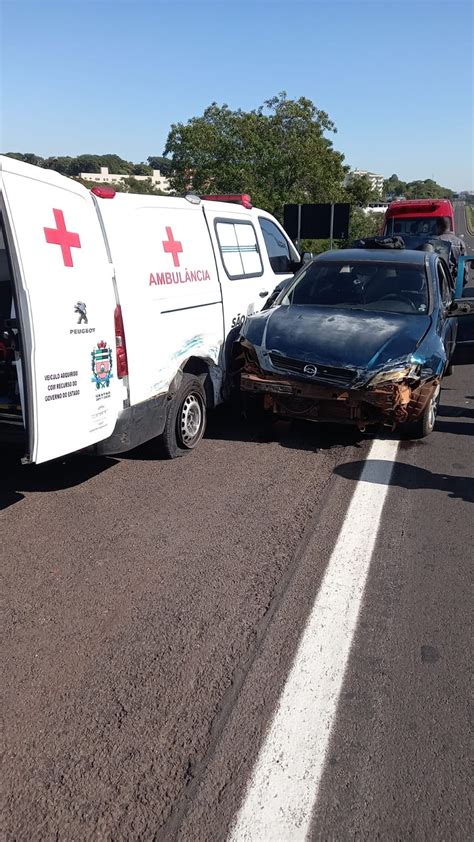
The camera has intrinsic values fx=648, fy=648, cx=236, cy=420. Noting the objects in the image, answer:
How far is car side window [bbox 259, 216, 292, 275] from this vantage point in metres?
7.88

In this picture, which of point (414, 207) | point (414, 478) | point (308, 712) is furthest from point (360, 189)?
point (308, 712)

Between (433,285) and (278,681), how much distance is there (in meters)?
4.96

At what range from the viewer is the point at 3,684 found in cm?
285

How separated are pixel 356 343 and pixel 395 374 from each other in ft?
1.73

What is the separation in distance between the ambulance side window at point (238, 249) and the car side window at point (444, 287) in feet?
6.60

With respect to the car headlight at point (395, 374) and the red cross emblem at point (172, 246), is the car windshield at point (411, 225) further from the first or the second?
the red cross emblem at point (172, 246)

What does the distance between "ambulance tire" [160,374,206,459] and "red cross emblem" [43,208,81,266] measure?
1657 mm

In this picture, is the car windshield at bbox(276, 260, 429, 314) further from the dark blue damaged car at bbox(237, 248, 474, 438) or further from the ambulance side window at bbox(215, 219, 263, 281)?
the ambulance side window at bbox(215, 219, 263, 281)

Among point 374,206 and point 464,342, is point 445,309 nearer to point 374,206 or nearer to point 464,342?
point 464,342

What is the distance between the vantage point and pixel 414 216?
20.0 metres

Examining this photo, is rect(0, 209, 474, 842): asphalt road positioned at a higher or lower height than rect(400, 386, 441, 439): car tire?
lower

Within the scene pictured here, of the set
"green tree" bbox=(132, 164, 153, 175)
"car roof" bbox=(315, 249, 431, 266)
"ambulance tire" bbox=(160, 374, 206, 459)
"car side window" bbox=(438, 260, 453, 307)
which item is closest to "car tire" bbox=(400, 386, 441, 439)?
"car side window" bbox=(438, 260, 453, 307)

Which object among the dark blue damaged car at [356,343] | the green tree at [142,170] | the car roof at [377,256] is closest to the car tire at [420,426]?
the dark blue damaged car at [356,343]

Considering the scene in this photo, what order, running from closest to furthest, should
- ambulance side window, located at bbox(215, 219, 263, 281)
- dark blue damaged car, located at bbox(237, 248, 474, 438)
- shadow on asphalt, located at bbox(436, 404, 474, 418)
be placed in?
dark blue damaged car, located at bbox(237, 248, 474, 438), ambulance side window, located at bbox(215, 219, 263, 281), shadow on asphalt, located at bbox(436, 404, 474, 418)
